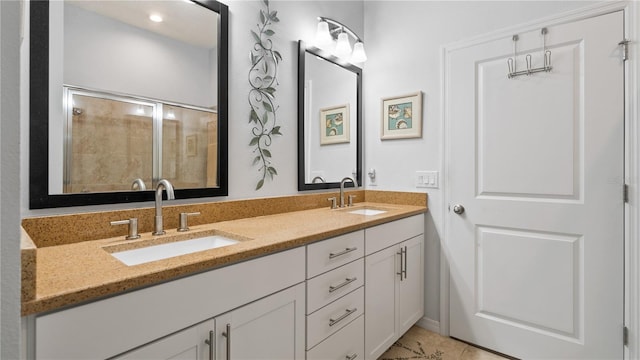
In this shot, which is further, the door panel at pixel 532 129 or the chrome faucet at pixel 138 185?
the door panel at pixel 532 129

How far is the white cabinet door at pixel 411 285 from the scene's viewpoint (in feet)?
6.56

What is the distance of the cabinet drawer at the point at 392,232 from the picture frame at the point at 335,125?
2.54 ft

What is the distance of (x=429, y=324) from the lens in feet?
7.46

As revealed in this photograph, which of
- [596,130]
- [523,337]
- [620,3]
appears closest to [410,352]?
[523,337]

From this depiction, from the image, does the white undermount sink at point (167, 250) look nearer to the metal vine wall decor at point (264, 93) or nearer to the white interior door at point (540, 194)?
the metal vine wall decor at point (264, 93)

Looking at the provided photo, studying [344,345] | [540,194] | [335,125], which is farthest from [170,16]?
[540,194]

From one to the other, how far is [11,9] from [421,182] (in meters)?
2.22

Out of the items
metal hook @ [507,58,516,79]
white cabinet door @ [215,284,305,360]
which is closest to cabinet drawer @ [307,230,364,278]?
white cabinet door @ [215,284,305,360]

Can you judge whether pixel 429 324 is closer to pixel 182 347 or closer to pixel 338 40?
pixel 182 347

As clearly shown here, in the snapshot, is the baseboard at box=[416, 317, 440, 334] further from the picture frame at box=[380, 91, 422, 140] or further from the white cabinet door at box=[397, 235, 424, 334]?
the picture frame at box=[380, 91, 422, 140]

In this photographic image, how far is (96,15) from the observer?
1.23 m

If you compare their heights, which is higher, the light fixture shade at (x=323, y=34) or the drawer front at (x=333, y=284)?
the light fixture shade at (x=323, y=34)

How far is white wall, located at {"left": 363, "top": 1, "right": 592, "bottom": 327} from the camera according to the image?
2102 millimetres

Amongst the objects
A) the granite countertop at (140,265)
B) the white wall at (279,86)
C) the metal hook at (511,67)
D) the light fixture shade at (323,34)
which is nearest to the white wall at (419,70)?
the metal hook at (511,67)
